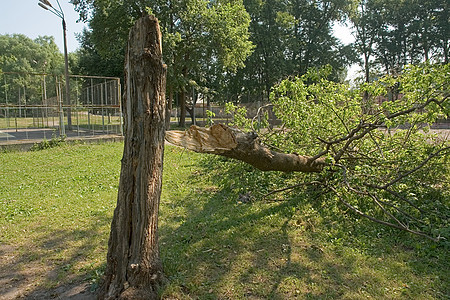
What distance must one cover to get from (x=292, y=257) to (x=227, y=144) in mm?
1451

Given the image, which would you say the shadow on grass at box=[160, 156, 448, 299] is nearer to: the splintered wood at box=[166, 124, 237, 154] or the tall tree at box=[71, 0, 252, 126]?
the splintered wood at box=[166, 124, 237, 154]

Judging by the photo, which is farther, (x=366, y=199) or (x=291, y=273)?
(x=366, y=199)

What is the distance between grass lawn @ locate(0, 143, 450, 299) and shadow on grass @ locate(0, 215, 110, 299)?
0.5 inches

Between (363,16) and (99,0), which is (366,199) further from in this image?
(363,16)

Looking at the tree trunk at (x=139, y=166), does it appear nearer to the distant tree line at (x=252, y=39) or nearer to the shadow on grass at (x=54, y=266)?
the shadow on grass at (x=54, y=266)

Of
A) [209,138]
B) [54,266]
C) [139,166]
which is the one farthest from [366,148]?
[54,266]

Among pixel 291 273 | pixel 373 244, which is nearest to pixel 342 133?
pixel 373 244

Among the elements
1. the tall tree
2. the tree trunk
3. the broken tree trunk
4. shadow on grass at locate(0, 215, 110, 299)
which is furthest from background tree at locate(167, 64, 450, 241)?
the tall tree

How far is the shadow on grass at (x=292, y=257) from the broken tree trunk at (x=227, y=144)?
3.04 feet

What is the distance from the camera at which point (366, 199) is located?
16.1 feet

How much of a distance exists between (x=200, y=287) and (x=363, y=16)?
4405 cm

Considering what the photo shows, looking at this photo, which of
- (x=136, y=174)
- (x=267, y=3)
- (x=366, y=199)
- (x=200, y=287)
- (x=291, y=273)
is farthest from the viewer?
(x=267, y=3)

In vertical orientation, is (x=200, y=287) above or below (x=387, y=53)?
below

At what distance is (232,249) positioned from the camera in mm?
3850
